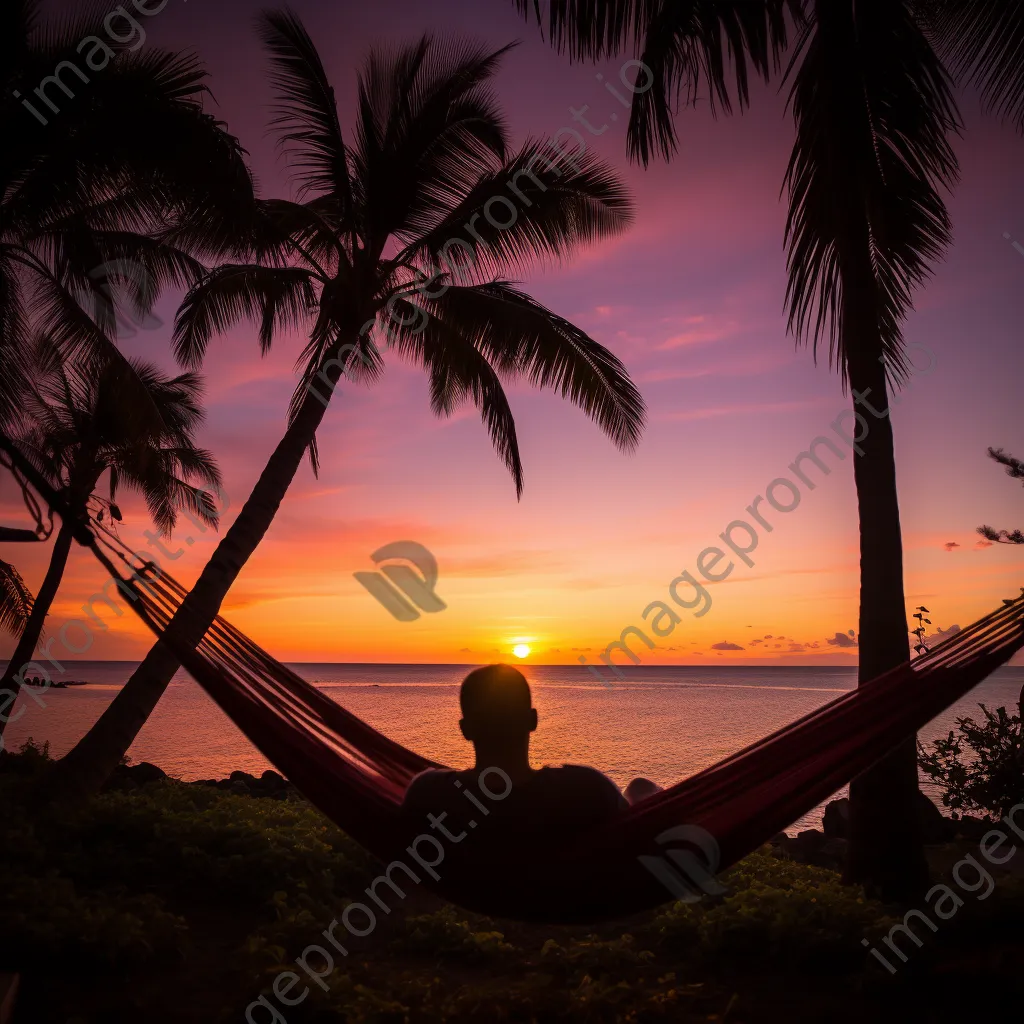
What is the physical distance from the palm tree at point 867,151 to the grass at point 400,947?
597 millimetres

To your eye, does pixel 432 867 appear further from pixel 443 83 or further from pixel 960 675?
pixel 443 83

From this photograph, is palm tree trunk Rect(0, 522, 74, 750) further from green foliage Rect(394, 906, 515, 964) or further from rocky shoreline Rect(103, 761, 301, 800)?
green foliage Rect(394, 906, 515, 964)

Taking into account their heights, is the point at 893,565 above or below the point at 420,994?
above

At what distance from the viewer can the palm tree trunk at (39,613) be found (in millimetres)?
7113

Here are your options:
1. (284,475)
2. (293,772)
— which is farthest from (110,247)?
(293,772)

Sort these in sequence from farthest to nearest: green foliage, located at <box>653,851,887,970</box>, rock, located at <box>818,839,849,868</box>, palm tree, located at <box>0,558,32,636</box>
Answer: palm tree, located at <box>0,558,32,636</box>, rock, located at <box>818,839,849,868</box>, green foliage, located at <box>653,851,887,970</box>

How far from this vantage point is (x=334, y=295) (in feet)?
16.0

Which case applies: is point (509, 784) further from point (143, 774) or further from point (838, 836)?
point (143, 774)

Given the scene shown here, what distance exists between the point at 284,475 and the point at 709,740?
15.4m

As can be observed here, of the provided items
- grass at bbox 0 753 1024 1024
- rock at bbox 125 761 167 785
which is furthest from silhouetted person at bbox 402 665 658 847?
rock at bbox 125 761 167 785

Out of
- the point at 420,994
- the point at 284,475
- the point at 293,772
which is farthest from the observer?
the point at 284,475

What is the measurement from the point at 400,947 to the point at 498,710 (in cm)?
188

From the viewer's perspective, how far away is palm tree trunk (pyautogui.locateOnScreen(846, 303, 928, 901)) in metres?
3.10

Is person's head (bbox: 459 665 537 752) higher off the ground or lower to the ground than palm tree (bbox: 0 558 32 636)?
higher
